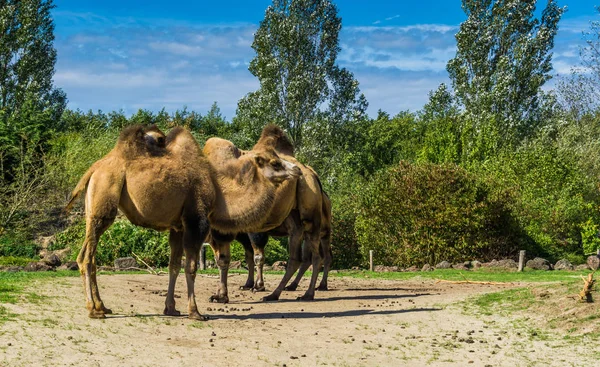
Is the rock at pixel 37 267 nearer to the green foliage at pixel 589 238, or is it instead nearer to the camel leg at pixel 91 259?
the camel leg at pixel 91 259

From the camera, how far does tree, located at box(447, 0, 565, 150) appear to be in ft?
134

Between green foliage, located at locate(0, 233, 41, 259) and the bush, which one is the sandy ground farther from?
green foliage, located at locate(0, 233, 41, 259)

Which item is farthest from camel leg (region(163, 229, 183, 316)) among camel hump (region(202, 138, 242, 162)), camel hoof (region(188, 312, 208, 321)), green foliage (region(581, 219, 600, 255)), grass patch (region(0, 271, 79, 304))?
green foliage (region(581, 219, 600, 255))

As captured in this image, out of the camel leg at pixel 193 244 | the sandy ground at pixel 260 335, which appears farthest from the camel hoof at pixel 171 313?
the camel leg at pixel 193 244

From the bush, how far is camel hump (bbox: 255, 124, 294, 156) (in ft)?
39.1

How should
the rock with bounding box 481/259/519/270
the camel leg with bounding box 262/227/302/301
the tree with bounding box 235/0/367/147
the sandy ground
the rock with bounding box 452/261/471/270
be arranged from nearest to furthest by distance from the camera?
the sandy ground < the camel leg with bounding box 262/227/302/301 < the rock with bounding box 481/259/519/270 < the rock with bounding box 452/261/471/270 < the tree with bounding box 235/0/367/147

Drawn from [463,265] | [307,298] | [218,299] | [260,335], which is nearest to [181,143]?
[218,299]

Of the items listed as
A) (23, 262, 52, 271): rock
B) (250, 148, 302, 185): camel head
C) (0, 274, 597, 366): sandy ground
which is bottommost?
(0, 274, 597, 366): sandy ground

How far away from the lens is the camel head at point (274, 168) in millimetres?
11852

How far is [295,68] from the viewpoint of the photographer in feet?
133

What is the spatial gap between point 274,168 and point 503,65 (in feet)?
104

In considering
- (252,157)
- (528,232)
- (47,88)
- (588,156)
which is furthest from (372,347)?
(47,88)

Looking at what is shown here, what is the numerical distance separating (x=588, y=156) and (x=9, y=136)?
29622 millimetres

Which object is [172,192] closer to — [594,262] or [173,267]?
[173,267]
